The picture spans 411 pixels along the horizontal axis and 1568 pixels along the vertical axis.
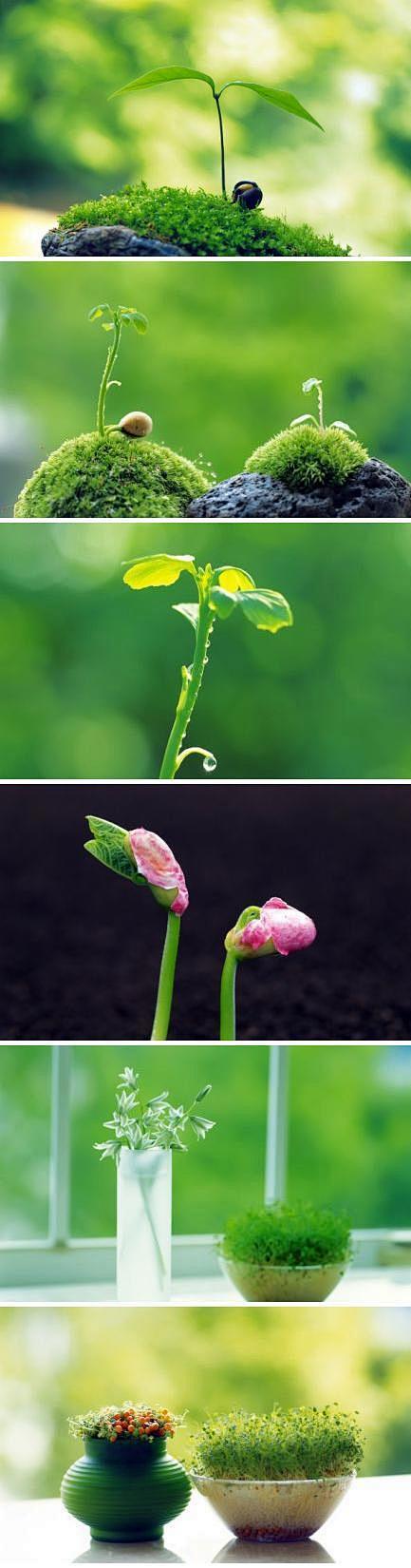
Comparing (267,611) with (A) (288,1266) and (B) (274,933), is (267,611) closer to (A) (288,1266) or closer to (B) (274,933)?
(B) (274,933)

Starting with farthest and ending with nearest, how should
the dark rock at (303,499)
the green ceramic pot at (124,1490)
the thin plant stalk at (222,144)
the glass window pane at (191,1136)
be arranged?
the glass window pane at (191,1136)
the thin plant stalk at (222,144)
the dark rock at (303,499)
the green ceramic pot at (124,1490)

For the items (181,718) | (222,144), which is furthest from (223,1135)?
(222,144)

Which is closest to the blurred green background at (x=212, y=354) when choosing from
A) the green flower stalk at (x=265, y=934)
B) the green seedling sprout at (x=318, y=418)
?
the green seedling sprout at (x=318, y=418)

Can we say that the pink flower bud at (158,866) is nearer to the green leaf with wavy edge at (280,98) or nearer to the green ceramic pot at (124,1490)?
the green ceramic pot at (124,1490)

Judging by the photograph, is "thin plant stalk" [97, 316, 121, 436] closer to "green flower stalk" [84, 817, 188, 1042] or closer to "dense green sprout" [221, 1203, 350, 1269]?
"green flower stalk" [84, 817, 188, 1042]

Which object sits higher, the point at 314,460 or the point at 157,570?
the point at 314,460

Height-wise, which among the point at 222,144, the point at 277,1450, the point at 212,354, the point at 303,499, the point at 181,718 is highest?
the point at 222,144
